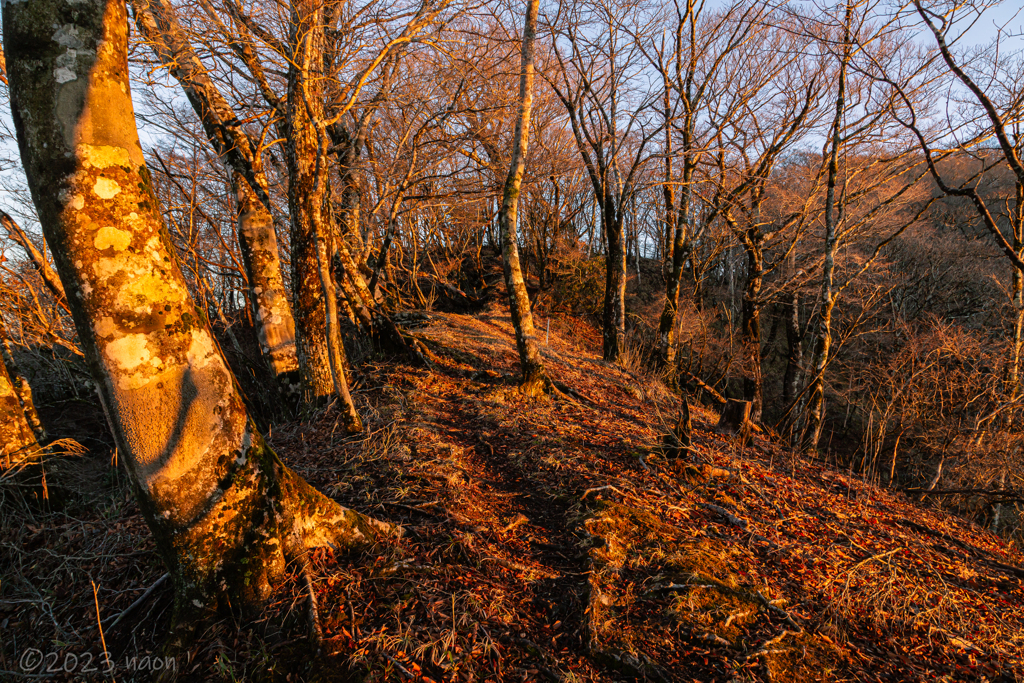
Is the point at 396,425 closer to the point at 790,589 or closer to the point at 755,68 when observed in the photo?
the point at 790,589

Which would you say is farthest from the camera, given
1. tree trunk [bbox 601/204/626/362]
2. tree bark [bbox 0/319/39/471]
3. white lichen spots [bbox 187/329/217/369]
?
tree trunk [bbox 601/204/626/362]

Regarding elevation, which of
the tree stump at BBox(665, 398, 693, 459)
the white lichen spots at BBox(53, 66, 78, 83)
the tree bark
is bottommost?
the tree stump at BBox(665, 398, 693, 459)

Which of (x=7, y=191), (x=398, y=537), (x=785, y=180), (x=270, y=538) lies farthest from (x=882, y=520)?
(x=7, y=191)

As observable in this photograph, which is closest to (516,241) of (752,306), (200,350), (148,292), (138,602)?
(200,350)

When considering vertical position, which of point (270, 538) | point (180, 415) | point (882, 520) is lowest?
point (882, 520)

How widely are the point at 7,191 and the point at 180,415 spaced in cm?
979

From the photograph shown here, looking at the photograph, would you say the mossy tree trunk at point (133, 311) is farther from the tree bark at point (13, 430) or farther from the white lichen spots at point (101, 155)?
the tree bark at point (13, 430)

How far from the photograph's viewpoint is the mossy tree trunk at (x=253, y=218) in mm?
5602

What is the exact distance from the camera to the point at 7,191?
303 inches

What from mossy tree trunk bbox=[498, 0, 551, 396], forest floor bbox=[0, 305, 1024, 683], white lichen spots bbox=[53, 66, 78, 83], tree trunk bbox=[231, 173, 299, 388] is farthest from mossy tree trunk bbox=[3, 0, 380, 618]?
mossy tree trunk bbox=[498, 0, 551, 396]

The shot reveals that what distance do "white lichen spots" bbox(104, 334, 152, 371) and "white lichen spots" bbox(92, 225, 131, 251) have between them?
1.30 ft

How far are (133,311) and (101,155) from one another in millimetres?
685

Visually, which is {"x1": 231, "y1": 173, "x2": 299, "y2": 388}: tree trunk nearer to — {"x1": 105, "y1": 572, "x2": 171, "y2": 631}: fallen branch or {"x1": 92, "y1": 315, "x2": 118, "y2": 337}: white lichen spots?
{"x1": 105, "y1": 572, "x2": 171, "y2": 631}: fallen branch

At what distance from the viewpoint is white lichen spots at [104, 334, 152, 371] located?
6.21ft
